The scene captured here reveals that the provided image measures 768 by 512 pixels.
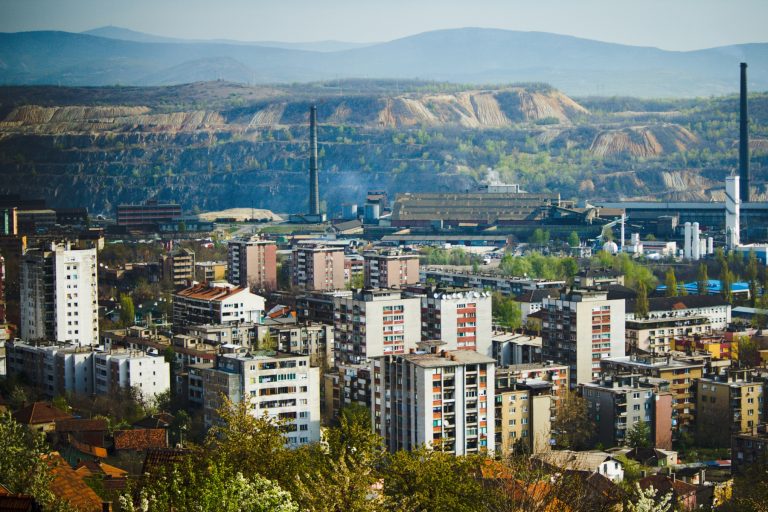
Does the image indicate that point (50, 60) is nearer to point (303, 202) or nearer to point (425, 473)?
point (303, 202)

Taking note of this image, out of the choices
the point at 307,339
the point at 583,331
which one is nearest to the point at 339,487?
the point at 583,331

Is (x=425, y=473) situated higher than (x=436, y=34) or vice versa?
(x=436, y=34)

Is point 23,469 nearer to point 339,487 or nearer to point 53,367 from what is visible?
point 339,487

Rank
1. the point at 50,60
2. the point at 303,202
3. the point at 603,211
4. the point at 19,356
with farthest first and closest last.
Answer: the point at 50,60 < the point at 303,202 < the point at 603,211 < the point at 19,356

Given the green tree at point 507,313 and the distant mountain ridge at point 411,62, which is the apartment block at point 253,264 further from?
the distant mountain ridge at point 411,62

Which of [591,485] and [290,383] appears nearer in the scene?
[591,485]

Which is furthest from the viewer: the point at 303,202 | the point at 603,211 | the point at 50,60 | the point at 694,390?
the point at 50,60

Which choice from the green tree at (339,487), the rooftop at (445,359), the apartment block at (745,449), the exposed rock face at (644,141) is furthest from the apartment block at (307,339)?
the exposed rock face at (644,141)

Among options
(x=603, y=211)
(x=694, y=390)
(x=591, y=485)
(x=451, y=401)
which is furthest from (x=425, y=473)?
(x=603, y=211)
